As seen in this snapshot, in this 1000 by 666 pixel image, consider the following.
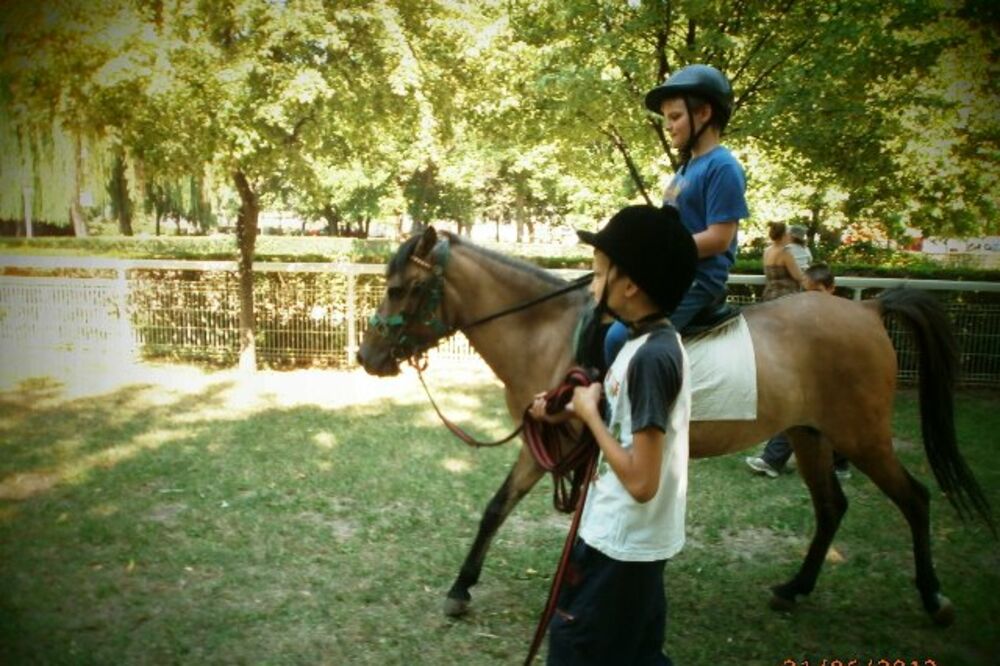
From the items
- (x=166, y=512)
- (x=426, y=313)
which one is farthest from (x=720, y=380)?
(x=166, y=512)

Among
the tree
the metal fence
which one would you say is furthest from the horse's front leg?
the metal fence

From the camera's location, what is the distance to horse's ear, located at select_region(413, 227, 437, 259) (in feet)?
12.2

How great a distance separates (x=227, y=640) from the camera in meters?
3.35

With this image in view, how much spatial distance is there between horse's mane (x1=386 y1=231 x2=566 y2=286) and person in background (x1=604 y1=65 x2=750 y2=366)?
0.86 m

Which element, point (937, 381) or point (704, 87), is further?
point (937, 381)

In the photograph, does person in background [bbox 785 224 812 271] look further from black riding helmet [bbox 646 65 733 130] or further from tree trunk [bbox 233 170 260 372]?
tree trunk [bbox 233 170 260 372]

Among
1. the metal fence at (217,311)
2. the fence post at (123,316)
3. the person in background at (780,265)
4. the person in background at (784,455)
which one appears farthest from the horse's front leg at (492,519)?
the fence post at (123,316)

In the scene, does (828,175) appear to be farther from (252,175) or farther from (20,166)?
(20,166)

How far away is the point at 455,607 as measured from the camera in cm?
365

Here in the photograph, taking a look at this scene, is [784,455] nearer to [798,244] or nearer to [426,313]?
[798,244]

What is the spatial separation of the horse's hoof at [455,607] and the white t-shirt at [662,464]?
6.58 feet

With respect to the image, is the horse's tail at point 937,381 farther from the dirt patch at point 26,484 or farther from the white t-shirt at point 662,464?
the dirt patch at point 26,484

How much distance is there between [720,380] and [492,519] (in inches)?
58.9

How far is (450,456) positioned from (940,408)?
413 centimetres
